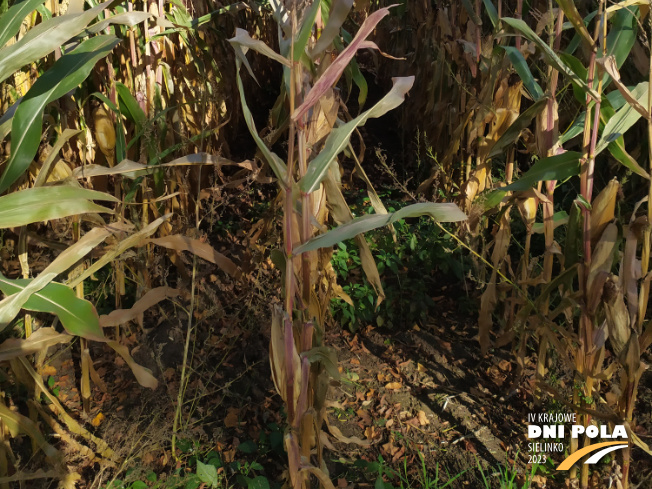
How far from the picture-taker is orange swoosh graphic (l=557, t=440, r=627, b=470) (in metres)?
1.57

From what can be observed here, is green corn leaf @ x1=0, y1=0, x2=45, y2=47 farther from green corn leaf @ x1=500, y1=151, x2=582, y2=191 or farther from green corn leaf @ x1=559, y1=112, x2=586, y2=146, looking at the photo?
green corn leaf @ x1=559, y1=112, x2=586, y2=146

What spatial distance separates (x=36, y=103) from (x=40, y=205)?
0.27 metres

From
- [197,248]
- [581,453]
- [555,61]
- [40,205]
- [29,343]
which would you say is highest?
[555,61]

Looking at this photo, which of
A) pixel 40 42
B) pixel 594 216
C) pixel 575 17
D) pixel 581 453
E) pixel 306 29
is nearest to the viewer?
pixel 306 29

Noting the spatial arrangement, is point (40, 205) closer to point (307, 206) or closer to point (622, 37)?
Result: point (307, 206)

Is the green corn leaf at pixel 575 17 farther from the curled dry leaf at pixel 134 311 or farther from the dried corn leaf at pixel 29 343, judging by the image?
the dried corn leaf at pixel 29 343

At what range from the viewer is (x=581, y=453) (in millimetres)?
1597

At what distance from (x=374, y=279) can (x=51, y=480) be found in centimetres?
117

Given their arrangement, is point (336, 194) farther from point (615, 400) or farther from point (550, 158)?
point (615, 400)

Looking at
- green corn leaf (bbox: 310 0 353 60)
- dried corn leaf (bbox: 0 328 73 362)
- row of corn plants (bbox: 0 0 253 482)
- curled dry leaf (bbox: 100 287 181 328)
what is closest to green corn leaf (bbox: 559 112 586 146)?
green corn leaf (bbox: 310 0 353 60)

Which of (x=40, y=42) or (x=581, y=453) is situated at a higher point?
(x=40, y=42)

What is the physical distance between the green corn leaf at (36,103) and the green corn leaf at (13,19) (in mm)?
114

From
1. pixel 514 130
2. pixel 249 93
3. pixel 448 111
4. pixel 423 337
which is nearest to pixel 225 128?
pixel 249 93

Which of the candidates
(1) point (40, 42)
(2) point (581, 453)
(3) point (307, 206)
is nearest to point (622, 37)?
(3) point (307, 206)
